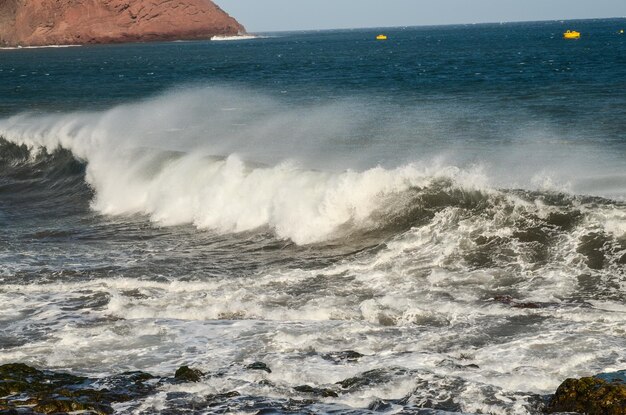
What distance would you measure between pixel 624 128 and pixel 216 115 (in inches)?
631

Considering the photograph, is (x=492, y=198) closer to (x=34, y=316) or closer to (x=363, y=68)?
(x=34, y=316)

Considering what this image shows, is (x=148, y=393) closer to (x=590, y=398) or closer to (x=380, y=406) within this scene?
(x=380, y=406)

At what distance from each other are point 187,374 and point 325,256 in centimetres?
662

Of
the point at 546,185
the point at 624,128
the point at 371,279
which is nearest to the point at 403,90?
the point at 624,128

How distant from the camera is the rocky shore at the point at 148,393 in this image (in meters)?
8.01

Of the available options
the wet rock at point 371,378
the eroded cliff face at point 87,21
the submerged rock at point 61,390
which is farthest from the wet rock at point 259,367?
the eroded cliff face at point 87,21

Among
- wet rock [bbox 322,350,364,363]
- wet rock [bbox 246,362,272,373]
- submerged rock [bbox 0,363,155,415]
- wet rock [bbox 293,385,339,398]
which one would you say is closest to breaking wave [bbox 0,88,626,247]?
wet rock [bbox 322,350,364,363]

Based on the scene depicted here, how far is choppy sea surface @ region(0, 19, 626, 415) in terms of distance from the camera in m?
9.70

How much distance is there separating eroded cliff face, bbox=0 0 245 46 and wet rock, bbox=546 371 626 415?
510 ft

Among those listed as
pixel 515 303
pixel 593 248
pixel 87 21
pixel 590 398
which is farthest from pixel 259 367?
pixel 87 21

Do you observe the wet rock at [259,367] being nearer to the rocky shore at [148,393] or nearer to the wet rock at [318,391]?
the rocky shore at [148,393]

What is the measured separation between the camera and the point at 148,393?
901 centimetres

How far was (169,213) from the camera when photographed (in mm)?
20078

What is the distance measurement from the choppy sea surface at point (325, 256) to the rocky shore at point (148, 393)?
9cm
